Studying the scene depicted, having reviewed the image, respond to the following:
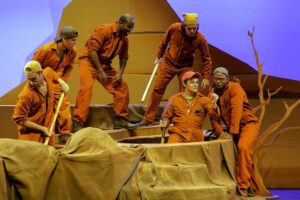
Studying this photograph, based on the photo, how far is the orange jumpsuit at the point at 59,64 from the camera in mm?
4852

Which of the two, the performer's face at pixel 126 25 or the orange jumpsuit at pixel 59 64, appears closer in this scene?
the orange jumpsuit at pixel 59 64

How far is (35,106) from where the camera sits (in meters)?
4.38

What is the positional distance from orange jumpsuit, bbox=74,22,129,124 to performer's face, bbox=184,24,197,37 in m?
0.91

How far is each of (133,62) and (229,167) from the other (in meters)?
4.59

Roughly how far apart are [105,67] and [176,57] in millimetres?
1061

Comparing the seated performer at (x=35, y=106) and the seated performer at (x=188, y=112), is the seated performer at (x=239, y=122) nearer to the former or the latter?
the seated performer at (x=188, y=112)

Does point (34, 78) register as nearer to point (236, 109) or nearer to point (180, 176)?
point (180, 176)

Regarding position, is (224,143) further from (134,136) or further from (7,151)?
(7,151)

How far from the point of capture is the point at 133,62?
27.9 ft

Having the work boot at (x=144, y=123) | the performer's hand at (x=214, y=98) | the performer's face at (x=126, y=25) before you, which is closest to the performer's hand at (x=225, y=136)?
the performer's hand at (x=214, y=98)

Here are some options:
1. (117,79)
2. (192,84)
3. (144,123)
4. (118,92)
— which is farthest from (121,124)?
(192,84)

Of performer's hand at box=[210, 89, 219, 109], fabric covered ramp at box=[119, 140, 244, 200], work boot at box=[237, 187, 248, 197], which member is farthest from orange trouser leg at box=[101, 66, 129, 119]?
work boot at box=[237, 187, 248, 197]

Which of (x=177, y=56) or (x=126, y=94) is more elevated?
(x=177, y=56)

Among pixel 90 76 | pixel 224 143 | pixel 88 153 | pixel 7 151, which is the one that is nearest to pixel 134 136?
pixel 90 76
